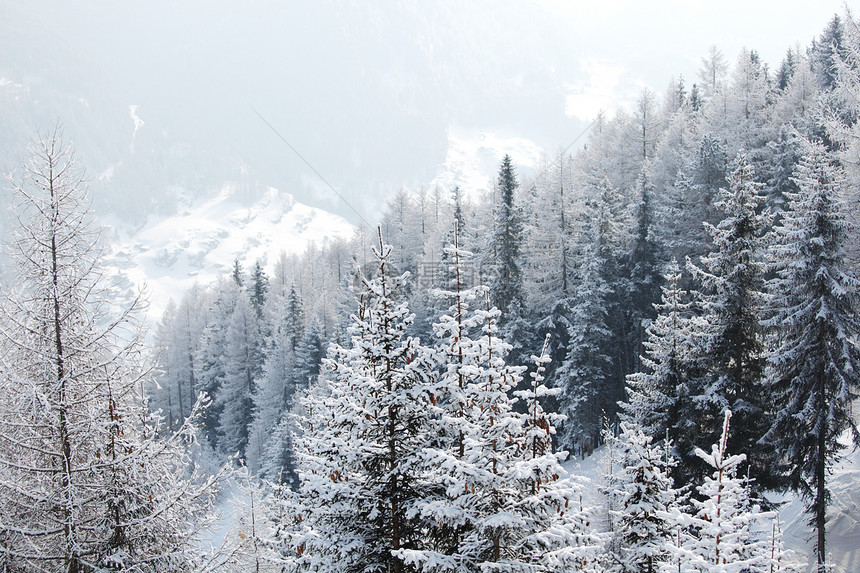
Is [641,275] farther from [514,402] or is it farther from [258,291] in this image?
[258,291]

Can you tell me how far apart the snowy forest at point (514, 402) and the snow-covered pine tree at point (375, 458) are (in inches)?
1.8

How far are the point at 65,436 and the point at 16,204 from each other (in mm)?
3729

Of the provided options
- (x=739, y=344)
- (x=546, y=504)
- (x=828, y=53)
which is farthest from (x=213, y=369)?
(x=828, y=53)

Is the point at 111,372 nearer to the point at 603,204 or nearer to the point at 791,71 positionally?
the point at 603,204

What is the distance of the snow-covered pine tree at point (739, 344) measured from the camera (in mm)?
17656

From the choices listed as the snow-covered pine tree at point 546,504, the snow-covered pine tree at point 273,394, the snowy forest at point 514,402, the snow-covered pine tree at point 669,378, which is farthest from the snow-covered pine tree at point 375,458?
the snow-covered pine tree at point 273,394

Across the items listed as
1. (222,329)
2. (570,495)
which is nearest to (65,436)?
(570,495)

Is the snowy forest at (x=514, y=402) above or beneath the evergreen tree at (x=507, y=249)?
beneath

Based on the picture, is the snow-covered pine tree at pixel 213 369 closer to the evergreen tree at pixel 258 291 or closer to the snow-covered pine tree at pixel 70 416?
the evergreen tree at pixel 258 291

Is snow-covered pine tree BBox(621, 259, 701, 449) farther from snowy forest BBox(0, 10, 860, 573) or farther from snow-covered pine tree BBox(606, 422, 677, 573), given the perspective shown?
snow-covered pine tree BBox(606, 422, 677, 573)

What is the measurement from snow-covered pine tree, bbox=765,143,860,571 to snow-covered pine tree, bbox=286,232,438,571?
42.4 feet

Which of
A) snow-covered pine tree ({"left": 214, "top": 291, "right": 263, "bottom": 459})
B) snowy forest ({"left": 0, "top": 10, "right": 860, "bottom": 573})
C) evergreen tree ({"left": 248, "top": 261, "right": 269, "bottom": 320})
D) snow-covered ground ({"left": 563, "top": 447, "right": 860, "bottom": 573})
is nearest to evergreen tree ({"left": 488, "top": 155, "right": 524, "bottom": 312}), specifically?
snowy forest ({"left": 0, "top": 10, "right": 860, "bottom": 573})

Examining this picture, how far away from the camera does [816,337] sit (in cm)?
1673

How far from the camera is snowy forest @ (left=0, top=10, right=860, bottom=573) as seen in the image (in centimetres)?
835
